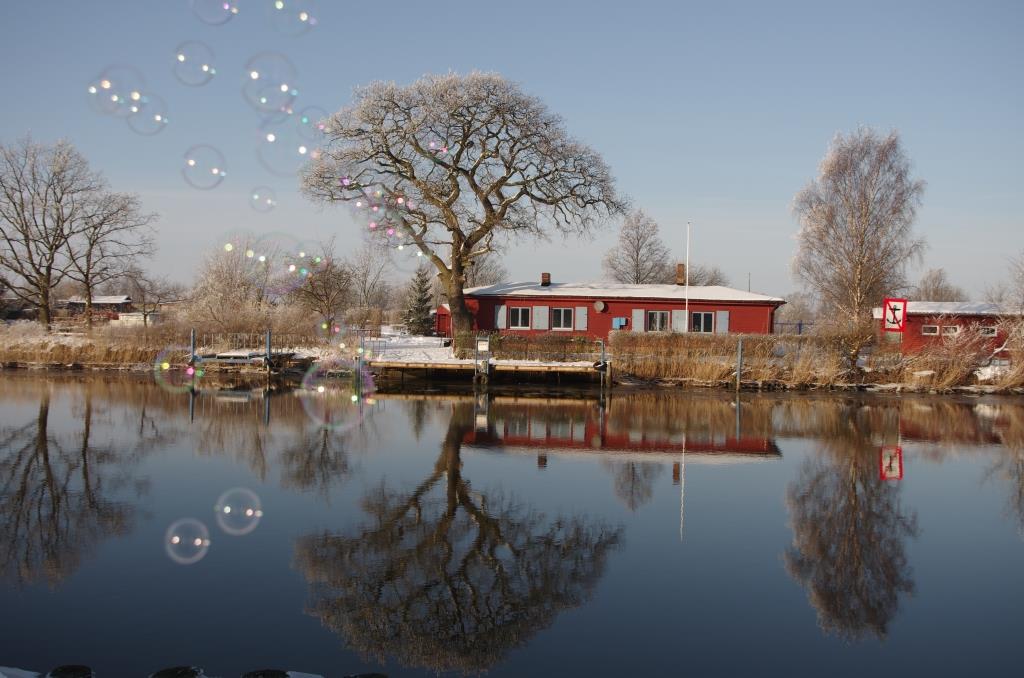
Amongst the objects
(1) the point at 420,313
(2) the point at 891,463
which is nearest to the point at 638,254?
(1) the point at 420,313

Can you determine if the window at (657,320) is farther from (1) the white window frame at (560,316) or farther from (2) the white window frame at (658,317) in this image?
(1) the white window frame at (560,316)

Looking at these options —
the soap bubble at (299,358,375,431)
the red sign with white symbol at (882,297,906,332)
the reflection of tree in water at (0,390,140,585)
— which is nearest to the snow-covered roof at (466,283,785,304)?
the red sign with white symbol at (882,297,906,332)

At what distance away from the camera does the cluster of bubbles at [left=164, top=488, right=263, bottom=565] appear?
29.2ft

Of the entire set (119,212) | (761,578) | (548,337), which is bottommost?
(761,578)

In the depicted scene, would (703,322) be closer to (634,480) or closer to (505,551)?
(634,480)

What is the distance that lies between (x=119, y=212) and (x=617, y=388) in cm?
3564

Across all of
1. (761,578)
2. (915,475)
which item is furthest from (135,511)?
(915,475)

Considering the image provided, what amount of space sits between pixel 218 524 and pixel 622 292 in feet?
99.8

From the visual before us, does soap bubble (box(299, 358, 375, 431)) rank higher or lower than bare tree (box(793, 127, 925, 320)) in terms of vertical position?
lower

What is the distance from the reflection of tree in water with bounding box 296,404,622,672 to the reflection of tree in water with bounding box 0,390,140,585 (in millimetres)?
2597

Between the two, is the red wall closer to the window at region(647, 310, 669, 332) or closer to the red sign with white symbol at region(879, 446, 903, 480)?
the window at region(647, 310, 669, 332)

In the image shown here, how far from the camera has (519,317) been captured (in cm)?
3869

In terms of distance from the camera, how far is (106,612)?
23.5 ft

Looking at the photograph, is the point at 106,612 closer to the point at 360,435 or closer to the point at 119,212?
the point at 360,435
